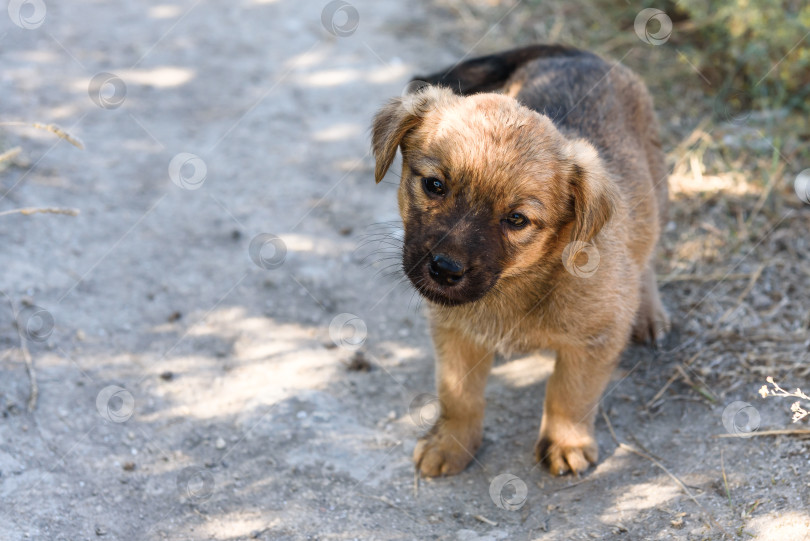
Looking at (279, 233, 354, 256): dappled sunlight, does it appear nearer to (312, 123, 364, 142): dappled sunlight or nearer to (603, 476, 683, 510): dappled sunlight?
(312, 123, 364, 142): dappled sunlight

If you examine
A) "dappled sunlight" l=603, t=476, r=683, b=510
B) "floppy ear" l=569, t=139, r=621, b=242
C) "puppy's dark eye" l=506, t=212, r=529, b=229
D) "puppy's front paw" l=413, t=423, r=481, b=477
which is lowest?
"puppy's front paw" l=413, t=423, r=481, b=477

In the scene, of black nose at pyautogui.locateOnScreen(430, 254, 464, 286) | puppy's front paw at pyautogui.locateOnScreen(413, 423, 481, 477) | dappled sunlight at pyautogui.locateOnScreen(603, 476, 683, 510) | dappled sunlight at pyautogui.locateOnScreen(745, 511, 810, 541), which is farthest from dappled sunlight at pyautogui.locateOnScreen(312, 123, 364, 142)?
dappled sunlight at pyautogui.locateOnScreen(745, 511, 810, 541)

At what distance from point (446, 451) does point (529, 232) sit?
1363mm

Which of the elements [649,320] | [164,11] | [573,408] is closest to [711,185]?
[649,320]

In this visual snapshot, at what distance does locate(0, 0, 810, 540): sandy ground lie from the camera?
3.75 m

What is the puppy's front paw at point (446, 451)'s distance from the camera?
162 inches

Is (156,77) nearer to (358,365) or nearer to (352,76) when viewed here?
(352,76)

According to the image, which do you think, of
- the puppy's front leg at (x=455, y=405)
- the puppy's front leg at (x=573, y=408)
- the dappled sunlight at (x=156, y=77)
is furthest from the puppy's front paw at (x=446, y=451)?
the dappled sunlight at (x=156, y=77)

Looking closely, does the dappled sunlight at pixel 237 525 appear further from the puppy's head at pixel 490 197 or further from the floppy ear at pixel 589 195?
the floppy ear at pixel 589 195

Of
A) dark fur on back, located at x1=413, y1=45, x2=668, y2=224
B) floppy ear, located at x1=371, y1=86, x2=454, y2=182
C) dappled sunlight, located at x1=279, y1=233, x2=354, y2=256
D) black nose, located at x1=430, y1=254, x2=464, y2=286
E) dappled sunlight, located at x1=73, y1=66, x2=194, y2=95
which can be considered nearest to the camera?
black nose, located at x1=430, y1=254, x2=464, y2=286

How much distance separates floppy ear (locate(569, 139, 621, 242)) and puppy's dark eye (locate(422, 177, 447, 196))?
61 centimetres

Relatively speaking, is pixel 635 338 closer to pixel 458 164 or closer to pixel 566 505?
pixel 566 505

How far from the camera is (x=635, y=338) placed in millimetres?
4957

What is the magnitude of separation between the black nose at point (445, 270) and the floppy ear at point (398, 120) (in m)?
0.78
